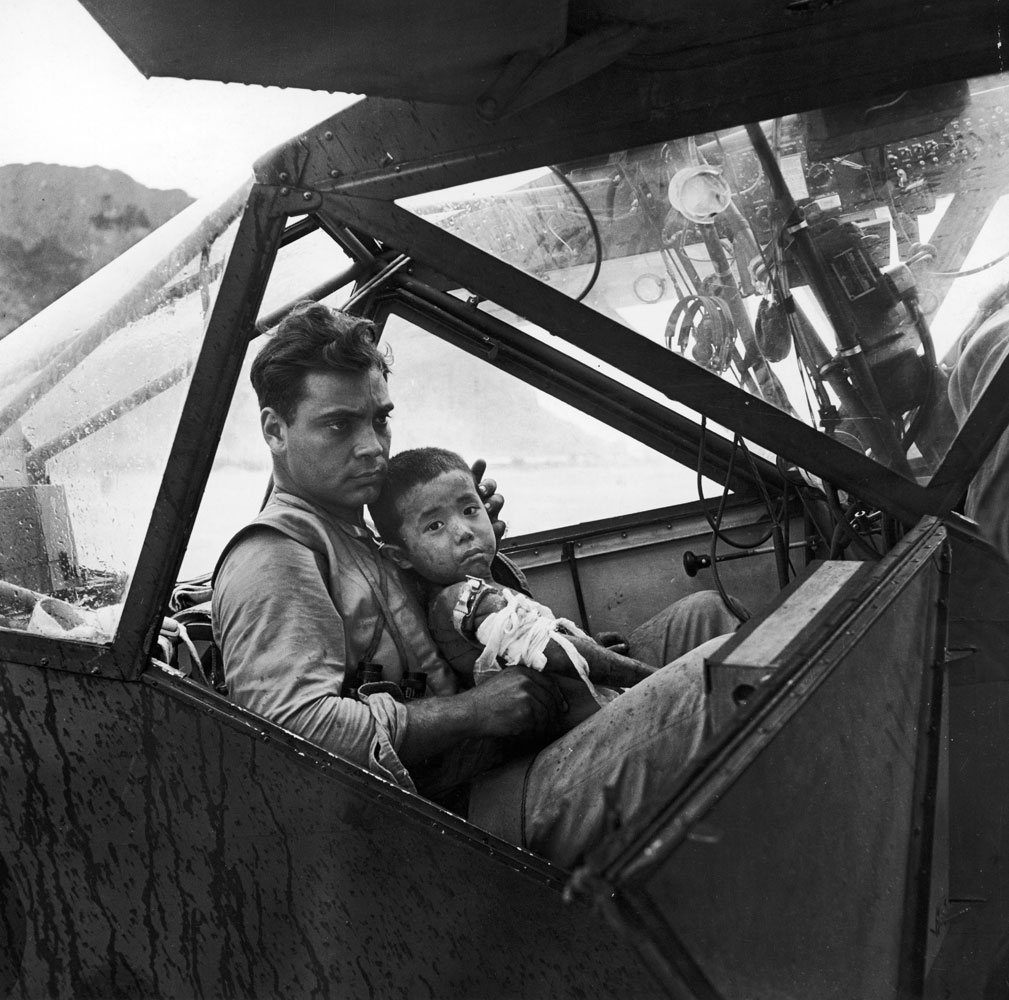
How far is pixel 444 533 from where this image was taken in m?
2.29

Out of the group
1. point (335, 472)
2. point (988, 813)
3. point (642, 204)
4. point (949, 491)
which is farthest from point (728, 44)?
point (988, 813)

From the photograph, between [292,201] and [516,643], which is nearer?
[292,201]

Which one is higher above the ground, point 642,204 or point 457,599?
point 642,204

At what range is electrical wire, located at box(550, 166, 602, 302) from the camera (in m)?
1.86

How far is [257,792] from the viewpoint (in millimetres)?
1644

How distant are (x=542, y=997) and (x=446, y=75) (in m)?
1.34

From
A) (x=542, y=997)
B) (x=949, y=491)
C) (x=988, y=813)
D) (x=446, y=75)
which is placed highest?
(x=446, y=75)

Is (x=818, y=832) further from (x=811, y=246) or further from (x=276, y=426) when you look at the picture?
(x=276, y=426)

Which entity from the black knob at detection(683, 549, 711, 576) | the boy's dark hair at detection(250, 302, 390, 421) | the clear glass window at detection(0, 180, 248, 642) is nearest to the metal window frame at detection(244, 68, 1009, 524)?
the clear glass window at detection(0, 180, 248, 642)

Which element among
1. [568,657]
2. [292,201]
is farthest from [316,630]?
[292,201]

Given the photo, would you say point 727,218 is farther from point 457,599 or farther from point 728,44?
point 457,599

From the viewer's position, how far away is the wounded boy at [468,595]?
6.62 ft

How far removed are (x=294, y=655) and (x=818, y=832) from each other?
87 cm

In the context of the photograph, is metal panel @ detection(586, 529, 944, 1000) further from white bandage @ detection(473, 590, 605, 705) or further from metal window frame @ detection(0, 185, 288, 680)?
metal window frame @ detection(0, 185, 288, 680)
